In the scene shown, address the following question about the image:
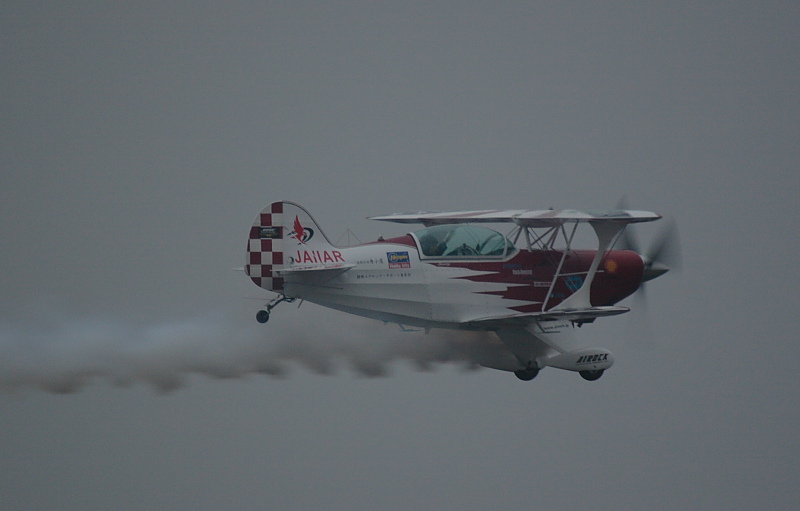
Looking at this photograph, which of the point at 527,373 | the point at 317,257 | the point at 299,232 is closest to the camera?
the point at 299,232

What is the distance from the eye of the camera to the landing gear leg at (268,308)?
19297 millimetres

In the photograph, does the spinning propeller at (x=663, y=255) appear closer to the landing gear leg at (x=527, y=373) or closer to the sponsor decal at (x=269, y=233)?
the landing gear leg at (x=527, y=373)

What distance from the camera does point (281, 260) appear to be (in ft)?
64.2

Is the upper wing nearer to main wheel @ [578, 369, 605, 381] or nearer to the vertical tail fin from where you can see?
the vertical tail fin

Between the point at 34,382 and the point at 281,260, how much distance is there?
4.20 meters

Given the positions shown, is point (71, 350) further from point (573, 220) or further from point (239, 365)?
point (573, 220)

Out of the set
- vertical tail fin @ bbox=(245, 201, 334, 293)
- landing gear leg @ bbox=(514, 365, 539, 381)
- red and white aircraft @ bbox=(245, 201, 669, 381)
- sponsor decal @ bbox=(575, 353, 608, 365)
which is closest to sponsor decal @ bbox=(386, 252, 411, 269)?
red and white aircraft @ bbox=(245, 201, 669, 381)

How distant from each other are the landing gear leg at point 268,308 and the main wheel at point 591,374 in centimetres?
546

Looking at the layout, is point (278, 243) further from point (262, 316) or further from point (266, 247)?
point (262, 316)

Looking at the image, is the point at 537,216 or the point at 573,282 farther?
the point at 573,282

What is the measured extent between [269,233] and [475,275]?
11.6 ft

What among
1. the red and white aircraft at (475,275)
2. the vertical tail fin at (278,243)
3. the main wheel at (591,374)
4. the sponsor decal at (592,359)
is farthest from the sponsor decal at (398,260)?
the main wheel at (591,374)

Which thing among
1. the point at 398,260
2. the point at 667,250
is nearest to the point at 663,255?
the point at 667,250

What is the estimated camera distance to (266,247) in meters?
19.5
